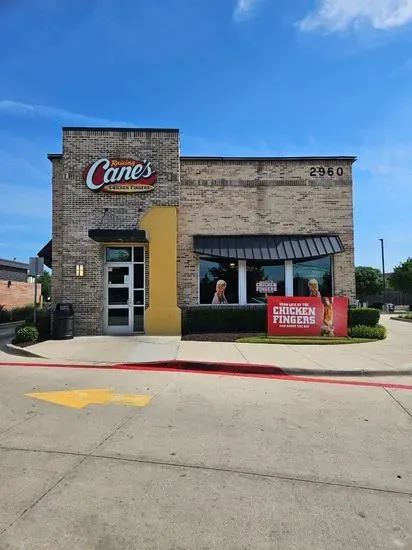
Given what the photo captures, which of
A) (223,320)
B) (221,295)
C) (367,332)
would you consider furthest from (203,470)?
(221,295)

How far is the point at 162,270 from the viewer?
1695 cm

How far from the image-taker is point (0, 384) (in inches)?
345

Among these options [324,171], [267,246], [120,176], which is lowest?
[267,246]

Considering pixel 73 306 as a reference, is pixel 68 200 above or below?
above

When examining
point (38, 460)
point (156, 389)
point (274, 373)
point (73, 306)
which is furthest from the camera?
point (73, 306)

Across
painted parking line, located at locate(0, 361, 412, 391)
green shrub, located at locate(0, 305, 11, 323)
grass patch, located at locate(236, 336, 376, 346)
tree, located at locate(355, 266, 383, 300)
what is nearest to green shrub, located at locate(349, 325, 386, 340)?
grass patch, located at locate(236, 336, 376, 346)

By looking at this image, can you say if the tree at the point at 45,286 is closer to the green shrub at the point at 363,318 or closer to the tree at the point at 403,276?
the tree at the point at 403,276

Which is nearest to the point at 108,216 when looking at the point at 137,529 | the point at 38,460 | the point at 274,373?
the point at 274,373

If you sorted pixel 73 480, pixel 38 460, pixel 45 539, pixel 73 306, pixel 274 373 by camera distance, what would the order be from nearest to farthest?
Answer: pixel 45 539 < pixel 73 480 < pixel 38 460 < pixel 274 373 < pixel 73 306

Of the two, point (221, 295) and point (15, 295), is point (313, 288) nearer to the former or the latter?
point (221, 295)

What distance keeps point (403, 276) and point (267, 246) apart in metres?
40.8

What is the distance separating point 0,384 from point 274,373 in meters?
5.39

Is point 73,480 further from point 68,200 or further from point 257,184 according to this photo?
point 257,184

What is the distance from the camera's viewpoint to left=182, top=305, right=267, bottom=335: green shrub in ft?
55.1
